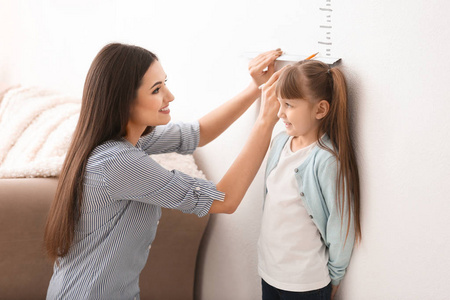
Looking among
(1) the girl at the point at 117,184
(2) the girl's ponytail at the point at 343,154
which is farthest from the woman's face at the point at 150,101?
(2) the girl's ponytail at the point at 343,154

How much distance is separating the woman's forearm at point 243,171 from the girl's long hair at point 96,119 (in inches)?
11.1

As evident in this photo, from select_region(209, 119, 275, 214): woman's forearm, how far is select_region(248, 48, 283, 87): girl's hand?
153 mm

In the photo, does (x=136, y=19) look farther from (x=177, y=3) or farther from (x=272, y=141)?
(x=272, y=141)

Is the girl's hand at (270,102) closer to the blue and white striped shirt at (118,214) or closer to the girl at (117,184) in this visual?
the girl at (117,184)

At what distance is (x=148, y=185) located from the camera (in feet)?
3.36

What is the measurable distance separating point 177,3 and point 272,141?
0.76 metres

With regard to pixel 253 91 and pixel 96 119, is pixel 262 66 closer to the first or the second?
pixel 253 91

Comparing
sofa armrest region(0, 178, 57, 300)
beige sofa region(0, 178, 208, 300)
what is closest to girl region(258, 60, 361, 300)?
beige sofa region(0, 178, 208, 300)

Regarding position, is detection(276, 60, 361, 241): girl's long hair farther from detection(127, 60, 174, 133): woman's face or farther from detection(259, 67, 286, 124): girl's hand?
detection(127, 60, 174, 133): woman's face

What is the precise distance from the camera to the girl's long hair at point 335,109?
943 mm

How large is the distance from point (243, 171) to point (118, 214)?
319mm

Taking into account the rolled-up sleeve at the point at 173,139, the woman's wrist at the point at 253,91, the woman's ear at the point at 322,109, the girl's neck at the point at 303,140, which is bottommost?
the rolled-up sleeve at the point at 173,139

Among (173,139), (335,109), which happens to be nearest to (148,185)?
(173,139)

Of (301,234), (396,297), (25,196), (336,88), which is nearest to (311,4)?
(336,88)
